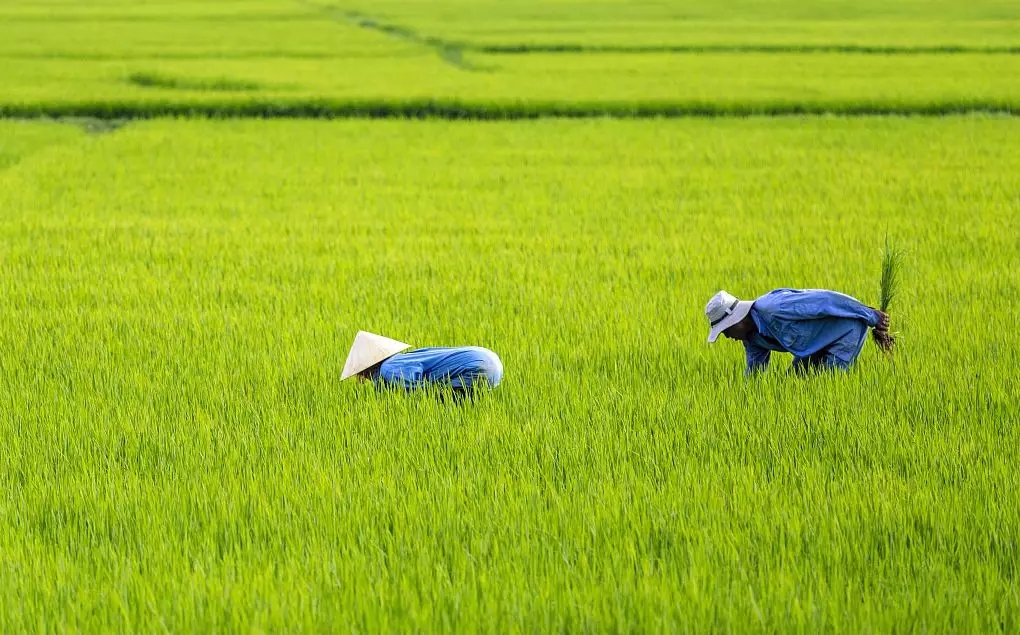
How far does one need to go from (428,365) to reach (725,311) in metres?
0.99

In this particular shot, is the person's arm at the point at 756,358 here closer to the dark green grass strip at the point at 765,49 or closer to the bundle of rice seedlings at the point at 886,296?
the bundle of rice seedlings at the point at 886,296

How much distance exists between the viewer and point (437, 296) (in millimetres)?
5848

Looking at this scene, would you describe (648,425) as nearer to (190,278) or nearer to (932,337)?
(932,337)

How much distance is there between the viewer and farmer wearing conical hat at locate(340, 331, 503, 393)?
3961 millimetres

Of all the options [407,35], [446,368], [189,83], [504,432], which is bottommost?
[504,432]

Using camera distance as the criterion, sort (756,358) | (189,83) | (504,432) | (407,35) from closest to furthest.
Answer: (504,432), (756,358), (189,83), (407,35)

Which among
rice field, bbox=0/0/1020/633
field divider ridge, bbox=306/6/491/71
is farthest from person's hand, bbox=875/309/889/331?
field divider ridge, bbox=306/6/491/71

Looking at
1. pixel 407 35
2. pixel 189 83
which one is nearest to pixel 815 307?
pixel 189 83

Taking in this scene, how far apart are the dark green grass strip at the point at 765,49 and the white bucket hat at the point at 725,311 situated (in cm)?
1889

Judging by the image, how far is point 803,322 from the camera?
153 inches

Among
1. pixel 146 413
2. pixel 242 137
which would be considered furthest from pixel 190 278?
pixel 242 137

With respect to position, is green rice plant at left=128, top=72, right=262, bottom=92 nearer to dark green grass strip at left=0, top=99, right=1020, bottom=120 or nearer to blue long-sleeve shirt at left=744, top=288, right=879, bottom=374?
dark green grass strip at left=0, top=99, right=1020, bottom=120

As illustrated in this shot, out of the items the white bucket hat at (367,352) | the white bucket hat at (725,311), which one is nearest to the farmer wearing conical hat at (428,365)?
the white bucket hat at (367,352)

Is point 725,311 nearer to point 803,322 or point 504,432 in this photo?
point 803,322
